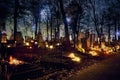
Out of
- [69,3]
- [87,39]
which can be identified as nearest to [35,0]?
[69,3]

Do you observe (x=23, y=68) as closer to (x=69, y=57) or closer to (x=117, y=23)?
(x=69, y=57)

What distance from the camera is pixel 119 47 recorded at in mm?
63094

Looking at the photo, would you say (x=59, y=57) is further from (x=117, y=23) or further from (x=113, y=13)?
(x=117, y=23)

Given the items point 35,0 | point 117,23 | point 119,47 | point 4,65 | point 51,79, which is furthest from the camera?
point 117,23

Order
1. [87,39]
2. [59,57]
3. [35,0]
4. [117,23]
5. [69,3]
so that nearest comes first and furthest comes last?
[59,57] → [87,39] → [69,3] → [35,0] → [117,23]

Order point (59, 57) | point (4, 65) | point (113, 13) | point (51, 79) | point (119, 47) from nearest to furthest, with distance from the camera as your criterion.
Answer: point (4, 65) < point (51, 79) < point (59, 57) < point (119, 47) < point (113, 13)

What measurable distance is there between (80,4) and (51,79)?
3427cm

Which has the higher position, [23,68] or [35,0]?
[35,0]

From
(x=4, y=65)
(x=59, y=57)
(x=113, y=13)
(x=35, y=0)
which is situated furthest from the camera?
(x=113, y=13)

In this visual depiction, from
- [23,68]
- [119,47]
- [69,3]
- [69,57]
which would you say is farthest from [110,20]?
[23,68]

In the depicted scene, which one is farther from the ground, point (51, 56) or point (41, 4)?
point (41, 4)

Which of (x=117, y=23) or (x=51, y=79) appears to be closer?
(x=51, y=79)

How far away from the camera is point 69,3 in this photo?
47.7 m

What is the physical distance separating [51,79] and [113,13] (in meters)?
60.7
